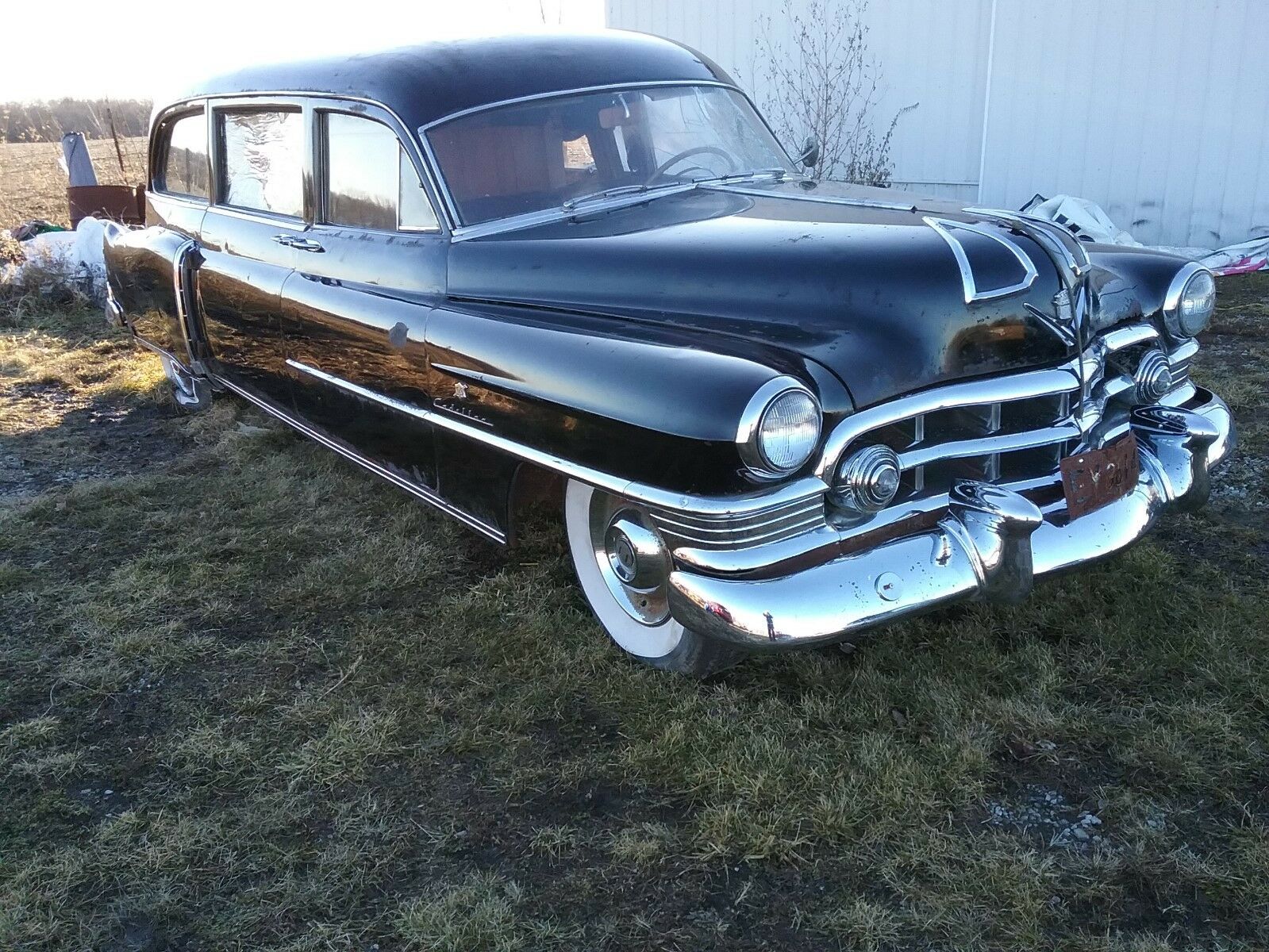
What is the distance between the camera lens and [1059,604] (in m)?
3.06

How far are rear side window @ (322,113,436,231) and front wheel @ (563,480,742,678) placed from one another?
1111 mm

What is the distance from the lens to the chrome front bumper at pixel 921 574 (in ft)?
7.52

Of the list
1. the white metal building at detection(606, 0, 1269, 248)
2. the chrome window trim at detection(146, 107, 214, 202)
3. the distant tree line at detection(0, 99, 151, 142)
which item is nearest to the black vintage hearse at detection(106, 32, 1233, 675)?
the chrome window trim at detection(146, 107, 214, 202)

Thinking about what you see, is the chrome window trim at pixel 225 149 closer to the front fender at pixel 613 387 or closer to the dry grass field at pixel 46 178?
the front fender at pixel 613 387

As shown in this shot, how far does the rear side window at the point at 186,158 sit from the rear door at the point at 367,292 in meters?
1.29

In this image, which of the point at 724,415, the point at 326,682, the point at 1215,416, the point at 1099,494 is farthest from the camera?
the point at 1215,416

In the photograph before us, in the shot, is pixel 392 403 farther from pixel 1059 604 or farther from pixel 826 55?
pixel 826 55

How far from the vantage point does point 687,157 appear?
3.60m

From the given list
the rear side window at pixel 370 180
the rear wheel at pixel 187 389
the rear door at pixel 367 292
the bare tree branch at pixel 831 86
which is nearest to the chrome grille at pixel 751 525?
the rear door at pixel 367 292

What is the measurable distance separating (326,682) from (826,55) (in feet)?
24.1

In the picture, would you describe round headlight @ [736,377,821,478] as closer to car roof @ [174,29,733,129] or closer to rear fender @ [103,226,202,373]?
car roof @ [174,29,733,129]

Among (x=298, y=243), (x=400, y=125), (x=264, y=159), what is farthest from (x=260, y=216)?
(x=400, y=125)

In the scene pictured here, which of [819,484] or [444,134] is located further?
[444,134]

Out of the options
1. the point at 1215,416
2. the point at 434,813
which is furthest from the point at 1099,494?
the point at 434,813
